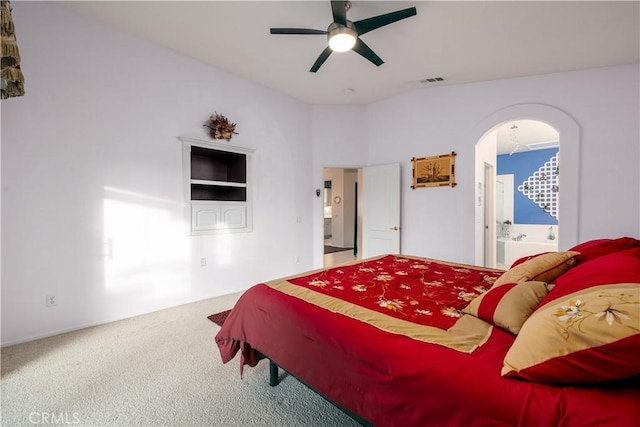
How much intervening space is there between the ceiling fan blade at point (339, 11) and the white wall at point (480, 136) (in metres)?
2.51

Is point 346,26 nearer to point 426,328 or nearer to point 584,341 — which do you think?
point 426,328

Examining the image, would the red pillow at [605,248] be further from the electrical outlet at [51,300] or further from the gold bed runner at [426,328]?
the electrical outlet at [51,300]

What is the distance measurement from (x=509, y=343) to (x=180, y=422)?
66.4 inches

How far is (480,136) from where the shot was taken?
3.94 metres

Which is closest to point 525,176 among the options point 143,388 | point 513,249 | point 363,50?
point 513,249

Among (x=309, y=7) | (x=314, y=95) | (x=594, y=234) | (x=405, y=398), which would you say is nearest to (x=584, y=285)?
(x=405, y=398)

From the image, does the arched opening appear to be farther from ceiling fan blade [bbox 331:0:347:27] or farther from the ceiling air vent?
ceiling fan blade [bbox 331:0:347:27]

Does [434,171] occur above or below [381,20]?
below

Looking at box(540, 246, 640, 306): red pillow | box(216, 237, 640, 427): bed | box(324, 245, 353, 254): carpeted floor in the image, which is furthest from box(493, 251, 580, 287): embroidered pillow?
box(324, 245, 353, 254): carpeted floor

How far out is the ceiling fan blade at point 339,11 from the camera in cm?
210

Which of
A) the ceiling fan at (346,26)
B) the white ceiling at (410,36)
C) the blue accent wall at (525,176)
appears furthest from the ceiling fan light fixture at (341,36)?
the blue accent wall at (525,176)

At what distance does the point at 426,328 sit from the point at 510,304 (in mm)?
377

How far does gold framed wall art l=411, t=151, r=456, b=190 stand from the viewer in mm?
4152

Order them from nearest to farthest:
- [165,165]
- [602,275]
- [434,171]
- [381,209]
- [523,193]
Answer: [602,275], [165,165], [434,171], [381,209], [523,193]
